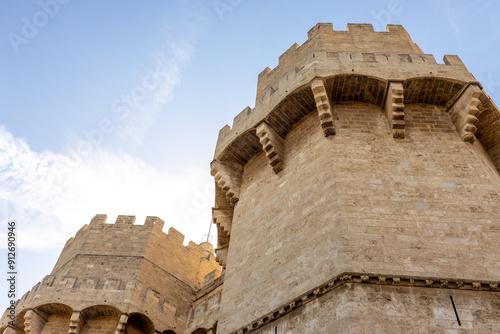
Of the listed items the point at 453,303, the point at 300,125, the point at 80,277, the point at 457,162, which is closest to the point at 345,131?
the point at 300,125

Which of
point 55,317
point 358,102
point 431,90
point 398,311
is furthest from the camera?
point 55,317

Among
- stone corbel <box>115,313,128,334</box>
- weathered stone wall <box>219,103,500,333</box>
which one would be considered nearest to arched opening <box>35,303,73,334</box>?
stone corbel <box>115,313,128,334</box>

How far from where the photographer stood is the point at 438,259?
260 inches

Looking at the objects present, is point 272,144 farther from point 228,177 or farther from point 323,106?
point 228,177

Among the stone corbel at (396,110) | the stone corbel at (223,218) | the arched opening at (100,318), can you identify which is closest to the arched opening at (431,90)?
the stone corbel at (396,110)

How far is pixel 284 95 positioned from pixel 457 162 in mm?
3873

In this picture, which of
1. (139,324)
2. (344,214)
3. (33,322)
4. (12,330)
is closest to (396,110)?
(344,214)

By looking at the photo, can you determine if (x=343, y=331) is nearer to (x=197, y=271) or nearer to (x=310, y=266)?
(x=310, y=266)

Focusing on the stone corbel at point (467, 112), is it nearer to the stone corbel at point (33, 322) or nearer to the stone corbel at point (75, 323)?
the stone corbel at point (75, 323)

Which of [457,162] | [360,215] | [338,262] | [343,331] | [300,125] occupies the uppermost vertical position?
[300,125]

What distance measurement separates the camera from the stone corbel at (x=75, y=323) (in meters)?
11.9

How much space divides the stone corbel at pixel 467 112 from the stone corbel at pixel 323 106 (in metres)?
2.56

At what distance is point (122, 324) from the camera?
12062 millimetres

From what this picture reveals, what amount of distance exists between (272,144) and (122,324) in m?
6.60
